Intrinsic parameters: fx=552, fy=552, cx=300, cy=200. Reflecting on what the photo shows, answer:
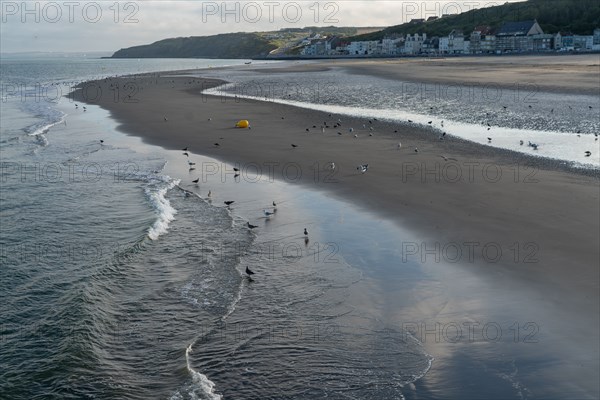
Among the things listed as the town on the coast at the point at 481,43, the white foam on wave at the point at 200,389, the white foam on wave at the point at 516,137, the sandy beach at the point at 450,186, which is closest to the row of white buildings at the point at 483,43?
the town on the coast at the point at 481,43

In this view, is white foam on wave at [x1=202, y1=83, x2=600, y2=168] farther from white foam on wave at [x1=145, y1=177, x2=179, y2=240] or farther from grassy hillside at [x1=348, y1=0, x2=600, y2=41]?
grassy hillside at [x1=348, y1=0, x2=600, y2=41]

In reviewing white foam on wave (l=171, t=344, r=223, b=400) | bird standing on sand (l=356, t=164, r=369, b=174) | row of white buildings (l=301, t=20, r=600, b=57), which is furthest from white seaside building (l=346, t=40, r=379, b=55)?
white foam on wave (l=171, t=344, r=223, b=400)

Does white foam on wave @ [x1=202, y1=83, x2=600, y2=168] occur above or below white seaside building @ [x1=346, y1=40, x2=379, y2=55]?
below

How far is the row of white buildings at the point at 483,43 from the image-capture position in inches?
4766

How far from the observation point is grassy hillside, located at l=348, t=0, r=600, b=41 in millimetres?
128125

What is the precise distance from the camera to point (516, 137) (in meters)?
27.4

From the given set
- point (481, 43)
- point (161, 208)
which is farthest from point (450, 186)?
point (481, 43)

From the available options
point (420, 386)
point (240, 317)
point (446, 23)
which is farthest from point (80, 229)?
point (446, 23)

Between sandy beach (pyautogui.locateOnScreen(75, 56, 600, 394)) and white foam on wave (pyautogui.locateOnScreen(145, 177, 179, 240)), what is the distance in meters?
3.42

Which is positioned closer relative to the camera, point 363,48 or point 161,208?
point 161,208

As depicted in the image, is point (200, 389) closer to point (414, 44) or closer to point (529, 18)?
point (529, 18)

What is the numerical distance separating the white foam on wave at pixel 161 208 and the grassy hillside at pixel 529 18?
421ft

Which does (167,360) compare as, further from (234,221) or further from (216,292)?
(234,221)

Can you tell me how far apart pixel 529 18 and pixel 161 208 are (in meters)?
143
